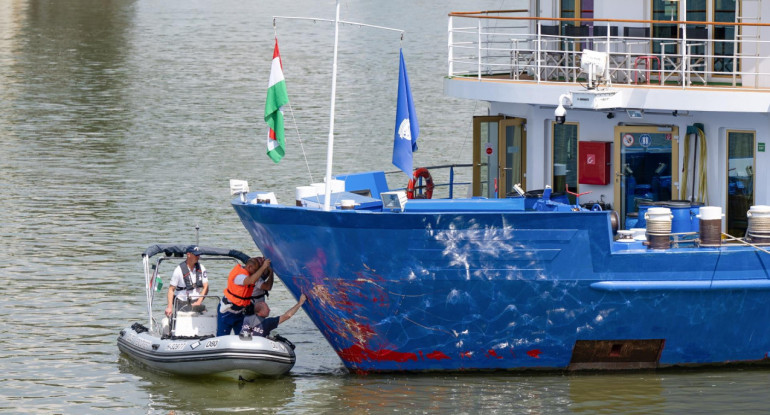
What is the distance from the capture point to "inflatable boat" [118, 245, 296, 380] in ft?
52.3

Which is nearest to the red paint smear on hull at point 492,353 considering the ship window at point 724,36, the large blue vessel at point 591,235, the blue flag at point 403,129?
the large blue vessel at point 591,235

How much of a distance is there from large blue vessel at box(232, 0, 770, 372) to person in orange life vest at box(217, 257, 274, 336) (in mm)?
228

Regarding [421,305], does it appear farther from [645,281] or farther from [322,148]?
[322,148]

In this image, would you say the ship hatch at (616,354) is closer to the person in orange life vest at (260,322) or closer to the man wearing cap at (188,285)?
the person in orange life vest at (260,322)

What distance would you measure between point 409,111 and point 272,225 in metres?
2.11

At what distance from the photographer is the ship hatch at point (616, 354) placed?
1575 centimetres

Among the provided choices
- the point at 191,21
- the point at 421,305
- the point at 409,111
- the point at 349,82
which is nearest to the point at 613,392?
the point at 421,305

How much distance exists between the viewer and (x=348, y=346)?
16031mm

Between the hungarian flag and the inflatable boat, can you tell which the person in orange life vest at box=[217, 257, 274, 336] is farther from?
the hungarian flag

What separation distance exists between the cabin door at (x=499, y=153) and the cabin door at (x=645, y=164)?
1.69 metres

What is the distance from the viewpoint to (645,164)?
16.9 m

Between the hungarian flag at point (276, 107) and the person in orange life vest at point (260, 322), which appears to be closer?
the hungarian flag at point (276, 107)

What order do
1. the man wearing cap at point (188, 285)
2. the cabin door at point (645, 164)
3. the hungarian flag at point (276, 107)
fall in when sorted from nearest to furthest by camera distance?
1. the hungarian flag at point (276, 107)
2. the cabin door at point (645, 164)
3. the man wearing cap at point (188, 285)

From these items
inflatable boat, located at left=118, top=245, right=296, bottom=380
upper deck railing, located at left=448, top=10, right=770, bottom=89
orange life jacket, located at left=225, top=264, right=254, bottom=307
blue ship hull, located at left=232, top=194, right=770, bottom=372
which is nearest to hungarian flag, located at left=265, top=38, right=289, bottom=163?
blue ship hull, located at left=232, top=194, right=770, bottom=372
